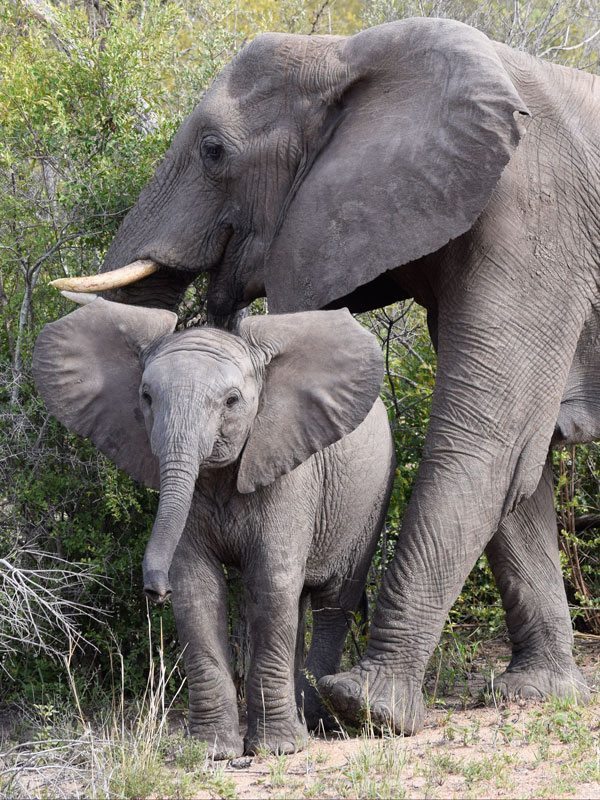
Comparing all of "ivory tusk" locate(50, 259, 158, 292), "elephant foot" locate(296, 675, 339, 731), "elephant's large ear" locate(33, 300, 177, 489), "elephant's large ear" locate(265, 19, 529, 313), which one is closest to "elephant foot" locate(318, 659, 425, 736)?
"elephant foot" locate(296, 675, 339, 731)

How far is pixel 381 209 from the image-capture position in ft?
18.4

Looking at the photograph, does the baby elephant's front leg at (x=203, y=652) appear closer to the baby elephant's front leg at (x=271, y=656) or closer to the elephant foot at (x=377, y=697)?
the baby elephant's front leg at (x=271, y=656)

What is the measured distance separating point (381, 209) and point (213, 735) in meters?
2.17

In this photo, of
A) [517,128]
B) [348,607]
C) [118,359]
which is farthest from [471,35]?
[348,607]

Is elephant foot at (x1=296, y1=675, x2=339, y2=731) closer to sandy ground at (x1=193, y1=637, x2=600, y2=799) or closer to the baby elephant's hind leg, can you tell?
the baby elephant's hind leg

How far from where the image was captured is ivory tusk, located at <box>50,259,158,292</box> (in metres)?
5.63

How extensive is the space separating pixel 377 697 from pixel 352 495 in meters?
0.80

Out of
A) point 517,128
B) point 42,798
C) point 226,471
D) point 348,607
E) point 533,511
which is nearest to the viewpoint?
point 42,798

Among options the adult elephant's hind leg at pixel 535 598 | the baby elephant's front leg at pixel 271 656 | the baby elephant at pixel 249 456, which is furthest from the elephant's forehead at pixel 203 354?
the adult elephant's hind leg at pixel 535 598

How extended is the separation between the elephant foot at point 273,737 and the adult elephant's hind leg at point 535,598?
1.31 metres

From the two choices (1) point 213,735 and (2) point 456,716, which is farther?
(2) point 456,716

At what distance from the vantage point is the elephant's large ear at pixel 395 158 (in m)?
5.45

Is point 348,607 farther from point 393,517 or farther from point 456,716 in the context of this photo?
point 393,517

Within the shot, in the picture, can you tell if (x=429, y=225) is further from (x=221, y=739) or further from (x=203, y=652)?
(x=221, y=739)
